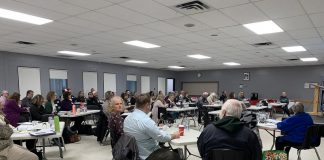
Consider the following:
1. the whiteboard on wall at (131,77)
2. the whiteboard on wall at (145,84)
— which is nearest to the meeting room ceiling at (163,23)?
the whiteboard on wall at (131,77)

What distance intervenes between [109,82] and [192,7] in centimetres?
957

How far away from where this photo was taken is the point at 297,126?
365 centimetres

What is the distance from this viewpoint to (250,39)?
6027 millimetres

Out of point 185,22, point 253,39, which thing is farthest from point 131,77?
point 185,22

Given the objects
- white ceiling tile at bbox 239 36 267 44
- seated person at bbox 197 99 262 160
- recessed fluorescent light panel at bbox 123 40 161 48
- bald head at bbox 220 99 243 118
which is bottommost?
seated person at bbox 197 99 262 160

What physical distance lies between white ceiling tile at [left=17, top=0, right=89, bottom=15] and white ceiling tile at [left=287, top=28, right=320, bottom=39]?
4.49 m

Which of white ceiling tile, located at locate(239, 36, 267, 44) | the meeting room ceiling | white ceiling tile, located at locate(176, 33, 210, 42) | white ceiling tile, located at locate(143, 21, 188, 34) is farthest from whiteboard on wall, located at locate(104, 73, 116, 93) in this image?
white ceiling tile, located at locate(239, 36, 267, 44)

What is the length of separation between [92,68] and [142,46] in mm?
5258

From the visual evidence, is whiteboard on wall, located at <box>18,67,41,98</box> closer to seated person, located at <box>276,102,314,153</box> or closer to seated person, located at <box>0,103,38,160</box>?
seated person, located at <box>0,103,38,160</box>

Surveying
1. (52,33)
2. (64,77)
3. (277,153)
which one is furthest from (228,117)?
(64,77)

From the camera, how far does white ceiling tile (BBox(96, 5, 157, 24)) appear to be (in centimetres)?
370

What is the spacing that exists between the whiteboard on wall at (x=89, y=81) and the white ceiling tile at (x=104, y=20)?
23.3 feet

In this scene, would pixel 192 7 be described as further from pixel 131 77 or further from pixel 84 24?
pixel 131 77

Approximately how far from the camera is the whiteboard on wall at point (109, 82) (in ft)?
40.2
